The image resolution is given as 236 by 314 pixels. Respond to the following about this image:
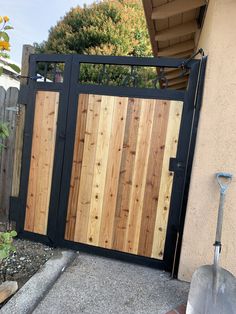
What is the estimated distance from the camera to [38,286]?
228 cm

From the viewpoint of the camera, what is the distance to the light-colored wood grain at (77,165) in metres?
2.80

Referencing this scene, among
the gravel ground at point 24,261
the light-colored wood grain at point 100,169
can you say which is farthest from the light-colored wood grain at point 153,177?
the gravel ground at point 24,261

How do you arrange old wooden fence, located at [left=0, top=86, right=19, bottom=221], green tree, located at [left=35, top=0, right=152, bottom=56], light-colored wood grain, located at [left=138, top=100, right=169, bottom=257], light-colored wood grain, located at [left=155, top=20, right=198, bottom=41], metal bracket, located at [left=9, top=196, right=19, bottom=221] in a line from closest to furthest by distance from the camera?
light-colored wood grain, located at [left=138, top=100, right=169, bottom=257]
metal bracket, located at [left=9, top=196, right=19, bottom=221]
old wooden fence, located at [left=0, top=86, right=19, bottom=221]
light-colored wood grain, located at [left=155, top=20, right=198, bottom=41]
green tree, located at [left=35, top=0, right=152, bottom=56]

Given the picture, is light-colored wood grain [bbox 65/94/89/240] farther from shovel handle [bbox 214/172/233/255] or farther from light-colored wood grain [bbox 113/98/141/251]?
shovel handle [bbox 214/172/233/255]

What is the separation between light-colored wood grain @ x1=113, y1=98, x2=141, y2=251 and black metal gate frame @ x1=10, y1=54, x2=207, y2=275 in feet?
0.37

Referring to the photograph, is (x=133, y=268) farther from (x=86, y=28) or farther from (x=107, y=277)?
(x=86, y=28)

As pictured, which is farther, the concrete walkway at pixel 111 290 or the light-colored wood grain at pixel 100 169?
the light-colored wood grain at pixel 100 169

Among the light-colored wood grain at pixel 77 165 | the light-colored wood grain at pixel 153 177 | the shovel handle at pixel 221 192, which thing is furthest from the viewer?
the light-colored wood grain at pixel 77 165

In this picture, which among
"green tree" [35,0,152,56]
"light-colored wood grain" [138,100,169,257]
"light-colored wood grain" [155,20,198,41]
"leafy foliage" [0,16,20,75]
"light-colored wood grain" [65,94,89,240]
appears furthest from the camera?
"green tree" [35,0,152,56]

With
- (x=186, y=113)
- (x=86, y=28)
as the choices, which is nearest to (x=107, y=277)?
(x=186, y=113)

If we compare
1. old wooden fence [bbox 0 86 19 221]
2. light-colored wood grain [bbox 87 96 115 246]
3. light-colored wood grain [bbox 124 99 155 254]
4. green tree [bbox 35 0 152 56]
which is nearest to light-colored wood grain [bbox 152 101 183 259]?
light-colored wood grain [bbox 124 99 155 254]

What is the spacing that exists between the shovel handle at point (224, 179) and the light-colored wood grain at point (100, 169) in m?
1.03

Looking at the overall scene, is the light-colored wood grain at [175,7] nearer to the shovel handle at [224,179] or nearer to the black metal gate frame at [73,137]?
the black metal gate frame at [73,137]

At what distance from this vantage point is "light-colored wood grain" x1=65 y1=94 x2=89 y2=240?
2.80 meters
